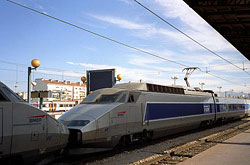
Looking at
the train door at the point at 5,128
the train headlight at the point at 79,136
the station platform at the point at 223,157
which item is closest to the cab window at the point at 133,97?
the train headlight at the point at 79,136

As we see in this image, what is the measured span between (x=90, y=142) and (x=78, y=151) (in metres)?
0.57

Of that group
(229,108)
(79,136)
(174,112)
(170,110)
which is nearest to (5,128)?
(79,136)

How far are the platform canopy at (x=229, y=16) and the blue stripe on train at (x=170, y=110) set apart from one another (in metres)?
5.19

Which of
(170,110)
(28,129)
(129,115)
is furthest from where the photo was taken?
(170,110)

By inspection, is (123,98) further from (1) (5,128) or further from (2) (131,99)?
(1) (5,128)

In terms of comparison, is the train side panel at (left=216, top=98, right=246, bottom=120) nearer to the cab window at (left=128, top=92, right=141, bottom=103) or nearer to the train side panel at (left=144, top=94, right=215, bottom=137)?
the train side panel at (left=144, top=94, right=215, bottom=137)

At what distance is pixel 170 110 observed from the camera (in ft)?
45.8

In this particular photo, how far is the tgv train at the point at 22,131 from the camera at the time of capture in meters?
5.40

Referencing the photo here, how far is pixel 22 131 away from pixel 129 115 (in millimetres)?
5654

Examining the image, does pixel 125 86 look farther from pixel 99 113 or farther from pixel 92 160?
pixel 92 160

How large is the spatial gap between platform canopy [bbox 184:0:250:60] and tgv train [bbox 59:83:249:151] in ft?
14.9

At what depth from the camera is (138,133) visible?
11.4m

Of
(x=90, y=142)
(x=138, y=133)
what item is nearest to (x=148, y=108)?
(x=138, y=133)

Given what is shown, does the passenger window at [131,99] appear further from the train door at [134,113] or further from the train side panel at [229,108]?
the train side panel at [229,108]
